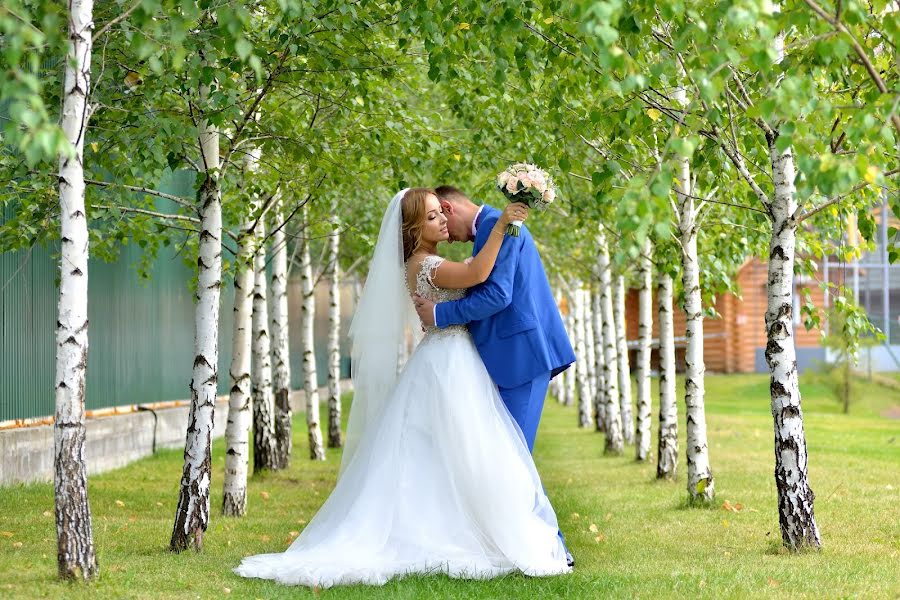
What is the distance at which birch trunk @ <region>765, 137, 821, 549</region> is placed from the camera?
6922 mm

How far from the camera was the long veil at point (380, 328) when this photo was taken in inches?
287

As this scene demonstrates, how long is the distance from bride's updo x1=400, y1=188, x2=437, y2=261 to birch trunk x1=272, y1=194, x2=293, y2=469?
5.50m

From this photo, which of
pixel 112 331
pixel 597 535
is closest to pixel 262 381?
pixel 112 331

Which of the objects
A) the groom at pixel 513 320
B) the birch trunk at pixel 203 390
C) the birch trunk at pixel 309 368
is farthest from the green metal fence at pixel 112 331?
the groom at pixel 513 320

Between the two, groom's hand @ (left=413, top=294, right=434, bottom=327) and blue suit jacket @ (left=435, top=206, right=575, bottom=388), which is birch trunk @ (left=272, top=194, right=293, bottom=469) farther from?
blue suit jacket @ (left=435, top=206, right=575, bottom=388)

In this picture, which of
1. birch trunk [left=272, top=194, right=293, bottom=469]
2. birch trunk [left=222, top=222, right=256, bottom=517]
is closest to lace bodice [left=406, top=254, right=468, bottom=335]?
birch trunk [left=222, top=222, right=256, bottom=517]

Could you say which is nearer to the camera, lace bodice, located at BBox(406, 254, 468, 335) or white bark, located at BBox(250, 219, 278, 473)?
lace bodice, located at BBox(406, 254, 468, 335)

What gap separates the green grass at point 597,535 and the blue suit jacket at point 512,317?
1289mm

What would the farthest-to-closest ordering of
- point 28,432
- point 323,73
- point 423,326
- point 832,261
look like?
point 832,261 → point 28,432 → point 323,73 → point 423,326

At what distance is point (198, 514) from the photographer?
7258 mm

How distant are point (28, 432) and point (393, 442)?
Result: 18.0 feet

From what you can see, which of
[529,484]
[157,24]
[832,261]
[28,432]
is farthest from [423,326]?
[832,261]

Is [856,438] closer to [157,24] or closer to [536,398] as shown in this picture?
[536,398]

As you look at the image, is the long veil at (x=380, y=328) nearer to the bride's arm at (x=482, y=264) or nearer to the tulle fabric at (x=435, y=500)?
the tulle fabric at (x=435, y=500)
